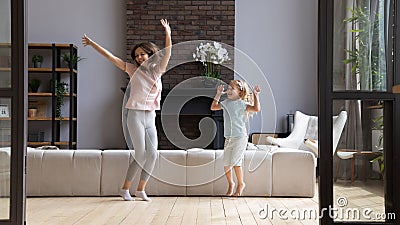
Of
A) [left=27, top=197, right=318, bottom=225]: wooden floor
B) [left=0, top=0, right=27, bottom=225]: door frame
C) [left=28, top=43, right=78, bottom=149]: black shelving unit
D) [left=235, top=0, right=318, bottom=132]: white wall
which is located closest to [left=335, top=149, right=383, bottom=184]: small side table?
[left=27, top=197, right=318, bottom=225]: wooden floor

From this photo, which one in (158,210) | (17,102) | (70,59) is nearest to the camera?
(17,102)

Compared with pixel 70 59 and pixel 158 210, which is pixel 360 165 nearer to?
pixel 158 210

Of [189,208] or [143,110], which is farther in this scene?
[143,110]

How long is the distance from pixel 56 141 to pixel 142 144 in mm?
3701

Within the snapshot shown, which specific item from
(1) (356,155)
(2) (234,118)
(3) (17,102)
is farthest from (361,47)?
(2) (234,118)

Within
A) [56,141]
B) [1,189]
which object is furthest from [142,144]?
[56,141]

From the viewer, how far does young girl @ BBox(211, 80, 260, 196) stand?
19.2ft

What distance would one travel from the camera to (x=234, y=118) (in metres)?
6.14

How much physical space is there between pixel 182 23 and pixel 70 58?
5.25ft

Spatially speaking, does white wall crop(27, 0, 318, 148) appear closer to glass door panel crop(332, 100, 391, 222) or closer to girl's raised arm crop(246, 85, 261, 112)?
girl's raised arm crop(246, 85, 261, 112)

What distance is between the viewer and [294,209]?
16.8 feet

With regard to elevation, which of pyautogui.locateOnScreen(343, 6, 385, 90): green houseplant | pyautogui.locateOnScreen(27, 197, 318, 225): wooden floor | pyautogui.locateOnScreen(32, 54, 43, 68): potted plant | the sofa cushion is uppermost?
pyautogui.locateOnScreen(32, 54, 43, 68): potted plant

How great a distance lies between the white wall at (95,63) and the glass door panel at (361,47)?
619cm

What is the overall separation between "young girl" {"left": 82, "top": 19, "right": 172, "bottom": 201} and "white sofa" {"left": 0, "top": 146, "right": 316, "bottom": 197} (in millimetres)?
206
